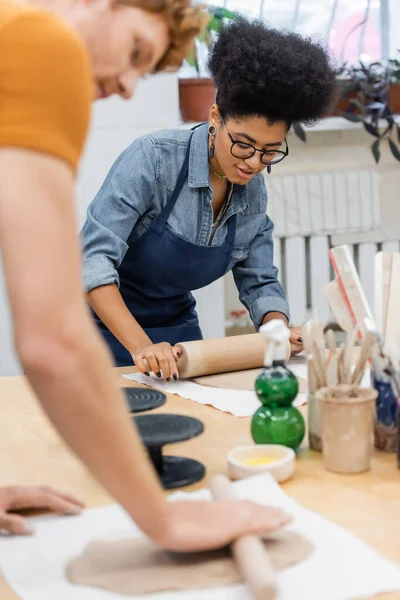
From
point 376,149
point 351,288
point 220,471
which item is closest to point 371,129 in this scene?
point 376,149

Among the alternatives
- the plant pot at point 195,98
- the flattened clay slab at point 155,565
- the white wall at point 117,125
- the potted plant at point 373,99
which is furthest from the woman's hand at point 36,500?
the potted plant at point 373,99

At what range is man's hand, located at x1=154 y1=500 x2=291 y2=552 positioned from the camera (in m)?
0.81

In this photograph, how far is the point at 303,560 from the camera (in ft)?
2.79

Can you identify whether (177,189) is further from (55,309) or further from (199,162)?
(55,309)

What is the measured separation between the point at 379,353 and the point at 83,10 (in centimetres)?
69

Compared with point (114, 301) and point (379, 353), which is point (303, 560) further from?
point (114, 301)

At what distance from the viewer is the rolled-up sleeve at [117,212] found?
187cm

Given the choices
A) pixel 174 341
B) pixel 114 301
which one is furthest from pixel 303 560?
pixel 174 341

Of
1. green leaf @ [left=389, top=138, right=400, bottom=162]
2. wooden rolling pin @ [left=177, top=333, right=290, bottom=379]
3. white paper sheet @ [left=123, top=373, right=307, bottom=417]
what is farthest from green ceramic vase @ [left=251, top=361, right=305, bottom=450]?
green leaf @ [left=389, top=138, right=400, bottom=162]

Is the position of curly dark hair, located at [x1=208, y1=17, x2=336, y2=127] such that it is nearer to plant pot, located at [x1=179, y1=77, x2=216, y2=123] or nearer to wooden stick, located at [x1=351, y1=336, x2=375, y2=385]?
wooden stick, located at [x1=351, y1=336, x2=375, y2=385]

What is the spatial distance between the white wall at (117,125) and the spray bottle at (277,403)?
71.5 inches

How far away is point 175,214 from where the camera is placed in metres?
2.04

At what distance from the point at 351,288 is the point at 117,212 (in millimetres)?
805

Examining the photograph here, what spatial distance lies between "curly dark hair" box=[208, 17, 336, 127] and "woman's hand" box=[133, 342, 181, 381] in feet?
2.01
